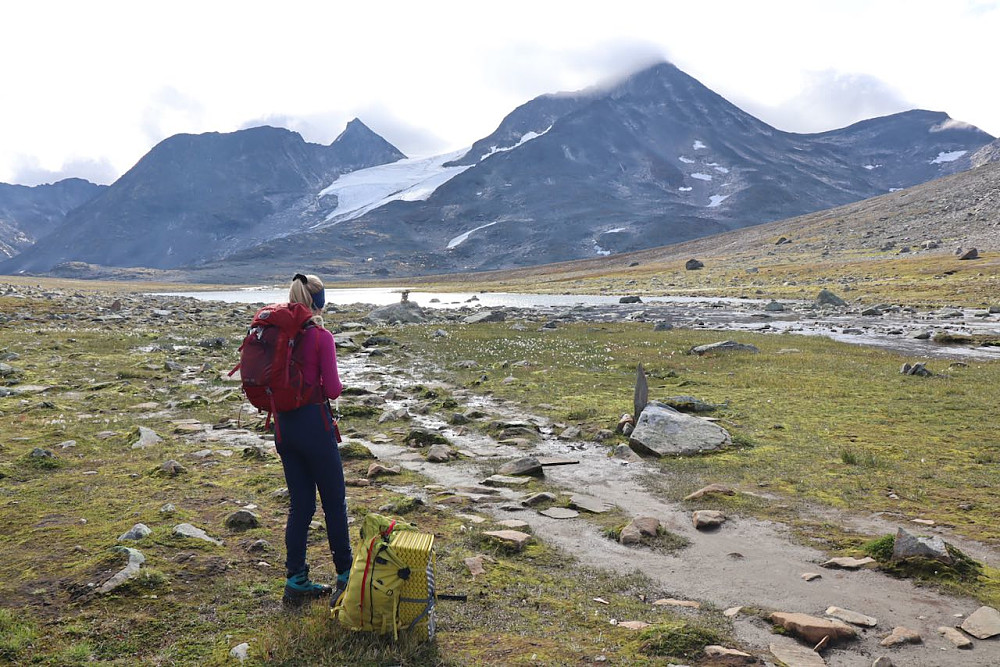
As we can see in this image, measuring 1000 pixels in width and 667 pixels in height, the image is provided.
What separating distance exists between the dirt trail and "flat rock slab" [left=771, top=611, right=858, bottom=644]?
15cm

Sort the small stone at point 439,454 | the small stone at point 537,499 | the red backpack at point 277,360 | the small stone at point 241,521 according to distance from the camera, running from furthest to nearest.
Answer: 1. the small stone at point 439,454
2. the small stone at point 537,499
3. the small stone at point 241,521
4. the red backpack at point 277,360

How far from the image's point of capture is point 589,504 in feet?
37.3

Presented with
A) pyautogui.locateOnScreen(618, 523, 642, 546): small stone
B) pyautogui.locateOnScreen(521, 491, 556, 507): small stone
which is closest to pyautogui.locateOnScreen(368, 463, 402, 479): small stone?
pyautogui.locateOnScreen(521, 491, 556, 507): small stone

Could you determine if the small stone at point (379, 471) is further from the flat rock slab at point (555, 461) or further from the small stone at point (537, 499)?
the flat rock slab at point (555, 461)

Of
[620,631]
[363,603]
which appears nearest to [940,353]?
[620,631]

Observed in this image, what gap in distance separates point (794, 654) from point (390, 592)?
433 cm

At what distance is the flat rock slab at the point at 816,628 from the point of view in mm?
6520

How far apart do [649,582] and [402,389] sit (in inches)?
674

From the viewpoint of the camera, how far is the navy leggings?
6891 millimetres

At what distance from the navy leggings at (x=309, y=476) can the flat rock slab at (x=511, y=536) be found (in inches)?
107

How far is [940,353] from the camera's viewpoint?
32281 millimetres

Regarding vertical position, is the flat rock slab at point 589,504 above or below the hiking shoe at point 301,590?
below

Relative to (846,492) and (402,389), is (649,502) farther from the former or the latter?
(402,389)

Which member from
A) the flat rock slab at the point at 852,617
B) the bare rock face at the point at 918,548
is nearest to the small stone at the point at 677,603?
the flat rock slab at the point at 852,617
